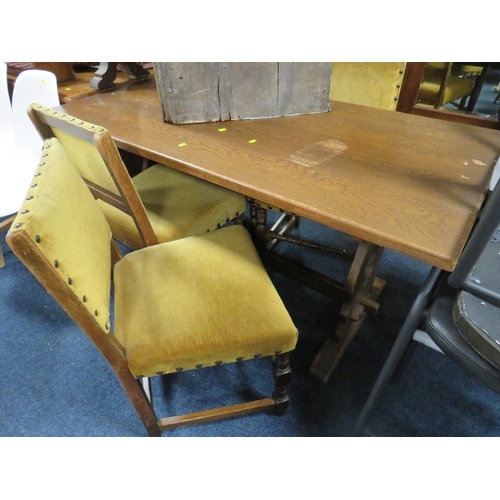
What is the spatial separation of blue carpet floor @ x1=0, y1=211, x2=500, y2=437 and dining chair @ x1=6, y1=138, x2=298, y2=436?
0.14 metres

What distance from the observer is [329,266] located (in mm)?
1722

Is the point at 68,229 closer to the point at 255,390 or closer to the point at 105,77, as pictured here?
the point at 255,390

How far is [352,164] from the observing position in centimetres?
88

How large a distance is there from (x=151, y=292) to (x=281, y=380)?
0.46 meters

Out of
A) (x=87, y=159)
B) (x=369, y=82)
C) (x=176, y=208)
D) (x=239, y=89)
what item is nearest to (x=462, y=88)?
(x=369, y=82)

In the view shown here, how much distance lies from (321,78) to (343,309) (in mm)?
825

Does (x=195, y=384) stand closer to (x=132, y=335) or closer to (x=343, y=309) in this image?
(x=132, y=335)

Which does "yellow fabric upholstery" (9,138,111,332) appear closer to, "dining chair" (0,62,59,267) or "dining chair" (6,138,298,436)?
"dining chair" (6,138,298,436)

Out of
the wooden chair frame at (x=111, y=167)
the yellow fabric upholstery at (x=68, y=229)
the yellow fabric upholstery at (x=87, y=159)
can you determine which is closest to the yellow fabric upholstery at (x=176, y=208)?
the wooden chair frame at (x=111, y=167)

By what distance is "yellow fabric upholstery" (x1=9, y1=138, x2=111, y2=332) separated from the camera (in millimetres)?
589

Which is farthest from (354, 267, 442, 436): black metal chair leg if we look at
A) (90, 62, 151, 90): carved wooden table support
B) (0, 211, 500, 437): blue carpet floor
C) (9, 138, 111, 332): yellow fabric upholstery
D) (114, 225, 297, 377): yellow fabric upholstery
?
(90, 62, 151, 90): carved wooden table support

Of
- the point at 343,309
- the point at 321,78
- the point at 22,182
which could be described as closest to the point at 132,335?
the point at 343,309

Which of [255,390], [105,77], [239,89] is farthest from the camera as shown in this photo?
[105,77]

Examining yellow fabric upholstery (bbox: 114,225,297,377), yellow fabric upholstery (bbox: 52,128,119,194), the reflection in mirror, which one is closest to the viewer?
yellow fabric upholstery (bbox: 114,225,297,377)
